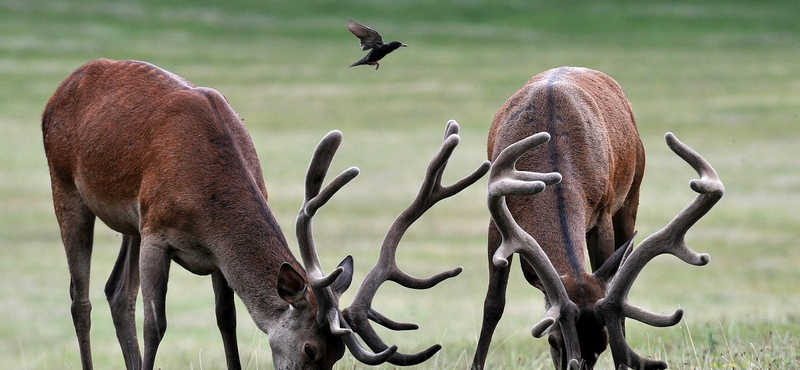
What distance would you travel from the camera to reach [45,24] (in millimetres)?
51562

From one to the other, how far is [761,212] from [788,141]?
23.7 feet

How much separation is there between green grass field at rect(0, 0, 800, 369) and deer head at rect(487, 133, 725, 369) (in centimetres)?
84

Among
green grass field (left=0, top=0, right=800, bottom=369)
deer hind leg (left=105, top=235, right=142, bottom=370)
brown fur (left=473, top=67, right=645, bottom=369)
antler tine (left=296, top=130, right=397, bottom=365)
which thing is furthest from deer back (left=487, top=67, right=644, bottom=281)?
deer hind leg (left=105, top=235, right=142, bottom=370)

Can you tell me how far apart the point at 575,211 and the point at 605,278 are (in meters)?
0.74

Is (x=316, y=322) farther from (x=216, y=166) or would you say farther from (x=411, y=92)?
(x=411, y=92)

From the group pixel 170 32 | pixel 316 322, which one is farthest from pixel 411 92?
pixel 316 322

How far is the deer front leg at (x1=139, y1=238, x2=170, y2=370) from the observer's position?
7.23 meters

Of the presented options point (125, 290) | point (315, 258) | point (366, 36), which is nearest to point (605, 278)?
point (315, 258)

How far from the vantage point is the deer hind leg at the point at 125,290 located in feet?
28.3

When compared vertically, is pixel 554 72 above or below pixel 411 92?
above

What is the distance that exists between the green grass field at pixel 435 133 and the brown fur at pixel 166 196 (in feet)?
4.19

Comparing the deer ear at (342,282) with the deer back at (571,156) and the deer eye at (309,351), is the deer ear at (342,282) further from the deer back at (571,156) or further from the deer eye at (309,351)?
the deer back at (571,156)

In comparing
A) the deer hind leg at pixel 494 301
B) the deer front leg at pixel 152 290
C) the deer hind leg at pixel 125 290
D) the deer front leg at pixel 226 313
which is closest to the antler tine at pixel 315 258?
the deer front leg at pixel 152 290

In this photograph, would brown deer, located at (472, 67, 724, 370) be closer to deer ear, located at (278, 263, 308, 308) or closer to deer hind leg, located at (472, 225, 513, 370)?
deer hind leg, located at (472, 225, 513, 370)
